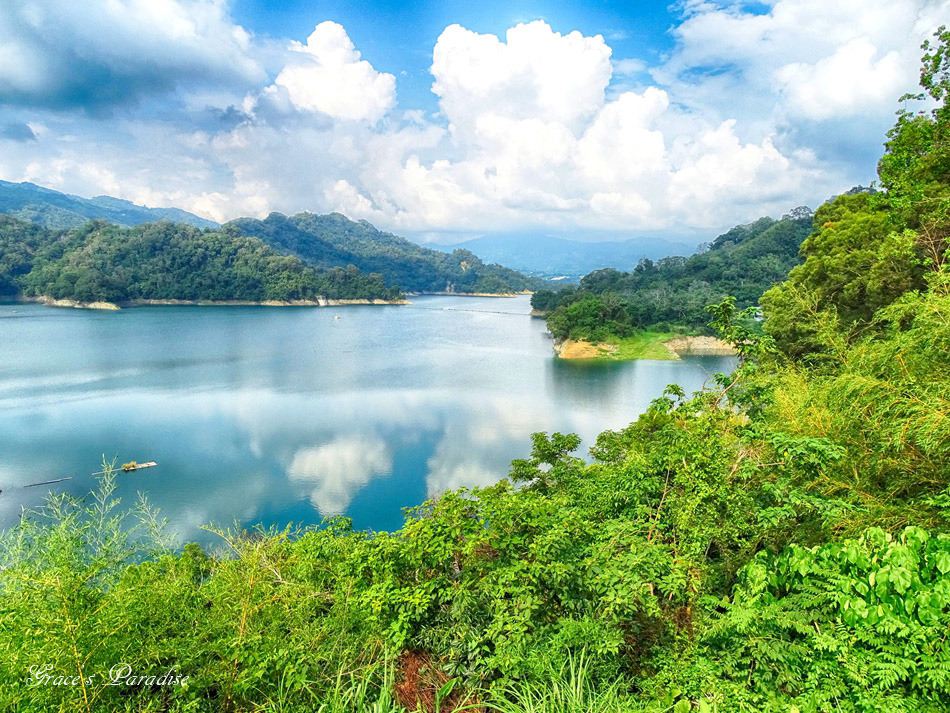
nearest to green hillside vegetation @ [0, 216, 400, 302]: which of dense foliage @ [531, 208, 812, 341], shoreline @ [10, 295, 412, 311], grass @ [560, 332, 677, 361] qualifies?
shoreline @ [10, 295, 412, 311]

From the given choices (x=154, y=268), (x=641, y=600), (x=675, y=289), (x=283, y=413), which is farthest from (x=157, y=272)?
(x=641, y=600)

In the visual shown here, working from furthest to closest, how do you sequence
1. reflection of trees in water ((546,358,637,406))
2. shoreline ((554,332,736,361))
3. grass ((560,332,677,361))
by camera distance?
shoreline ((554,332,736,361)) → grass ((560,332,677,361)) → reflection of trees in water ((546,358,637,406))

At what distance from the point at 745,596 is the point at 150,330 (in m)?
45.5

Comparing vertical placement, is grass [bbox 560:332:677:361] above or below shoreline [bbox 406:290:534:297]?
below

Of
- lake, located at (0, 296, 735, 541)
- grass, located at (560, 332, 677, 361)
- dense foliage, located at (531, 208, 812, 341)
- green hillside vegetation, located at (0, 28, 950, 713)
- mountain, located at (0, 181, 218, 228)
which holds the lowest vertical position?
lake, located at (0, 296, 735, 541)

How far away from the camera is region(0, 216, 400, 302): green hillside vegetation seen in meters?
56.4

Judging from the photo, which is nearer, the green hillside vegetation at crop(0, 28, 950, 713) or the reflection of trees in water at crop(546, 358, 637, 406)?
the green hillside vegetation at crop(0, 28, 950, 713)

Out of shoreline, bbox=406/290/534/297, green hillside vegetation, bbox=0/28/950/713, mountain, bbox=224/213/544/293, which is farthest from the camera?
mountain, bbox=224/213/544/293

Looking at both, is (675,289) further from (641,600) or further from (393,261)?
(393,261)

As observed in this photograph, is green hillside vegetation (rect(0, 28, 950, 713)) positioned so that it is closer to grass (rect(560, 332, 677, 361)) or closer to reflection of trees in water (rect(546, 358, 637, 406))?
reflection of trees in water (rect(546, 358, 637, 406))

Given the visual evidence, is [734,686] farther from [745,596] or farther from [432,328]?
[432,328]

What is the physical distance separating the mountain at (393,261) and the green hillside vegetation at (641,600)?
99.8 m

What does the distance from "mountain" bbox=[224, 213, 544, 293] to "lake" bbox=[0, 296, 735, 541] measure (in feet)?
230

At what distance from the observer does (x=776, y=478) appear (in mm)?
2609
